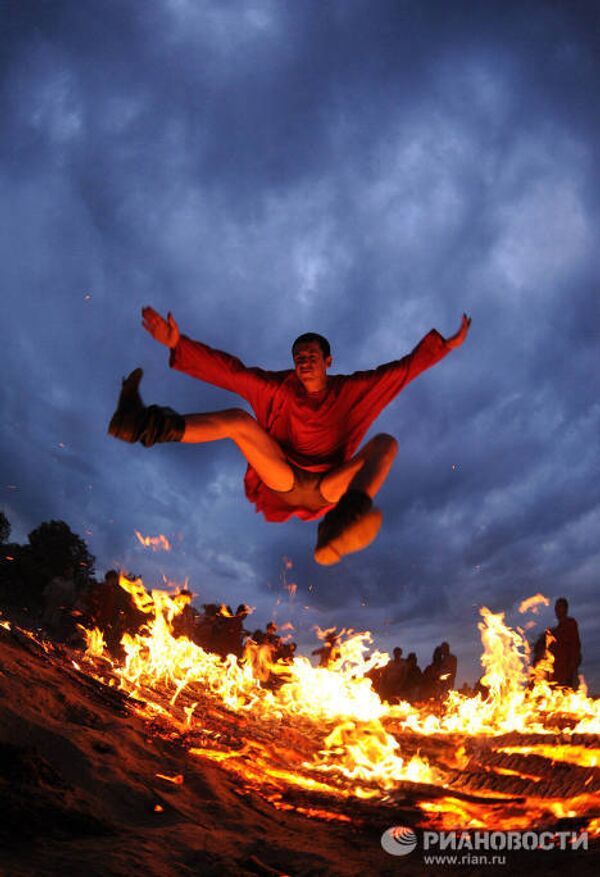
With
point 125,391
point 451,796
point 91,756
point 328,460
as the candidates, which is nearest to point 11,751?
point 91,756

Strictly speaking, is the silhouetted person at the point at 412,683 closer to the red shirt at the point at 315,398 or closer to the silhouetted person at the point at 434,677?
the silhouetted person at the point at 434,677

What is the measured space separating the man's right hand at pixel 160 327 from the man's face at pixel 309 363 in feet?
2.71

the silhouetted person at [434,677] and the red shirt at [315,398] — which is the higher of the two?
the silhouetted person at [434,677]

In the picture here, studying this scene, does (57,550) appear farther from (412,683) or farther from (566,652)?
(566,652)

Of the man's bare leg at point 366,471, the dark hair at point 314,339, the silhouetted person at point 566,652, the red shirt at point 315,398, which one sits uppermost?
the silhouetted person at point 566,652

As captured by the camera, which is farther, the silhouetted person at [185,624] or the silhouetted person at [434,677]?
the silhouetted person at [434,677]

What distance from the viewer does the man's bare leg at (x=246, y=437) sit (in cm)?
344

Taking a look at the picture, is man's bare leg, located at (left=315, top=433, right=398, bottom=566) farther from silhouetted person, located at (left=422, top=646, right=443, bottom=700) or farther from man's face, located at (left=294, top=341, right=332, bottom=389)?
silhouetted person, located at (left=422, top=646, right=443, bottom=700)

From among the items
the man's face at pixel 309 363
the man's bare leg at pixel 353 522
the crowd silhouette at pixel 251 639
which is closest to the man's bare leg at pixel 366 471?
the man's bare leg at pixel 353 522

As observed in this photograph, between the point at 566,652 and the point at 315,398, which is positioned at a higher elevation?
the point at 566,652

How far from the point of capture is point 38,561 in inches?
1043

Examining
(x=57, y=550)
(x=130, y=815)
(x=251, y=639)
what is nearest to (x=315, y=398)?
(x=130, y=815)

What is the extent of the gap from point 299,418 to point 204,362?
2.50 ft

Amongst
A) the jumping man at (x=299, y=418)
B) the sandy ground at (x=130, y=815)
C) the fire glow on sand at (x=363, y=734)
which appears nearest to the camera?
the sandy ground at (x=130, y=815)
